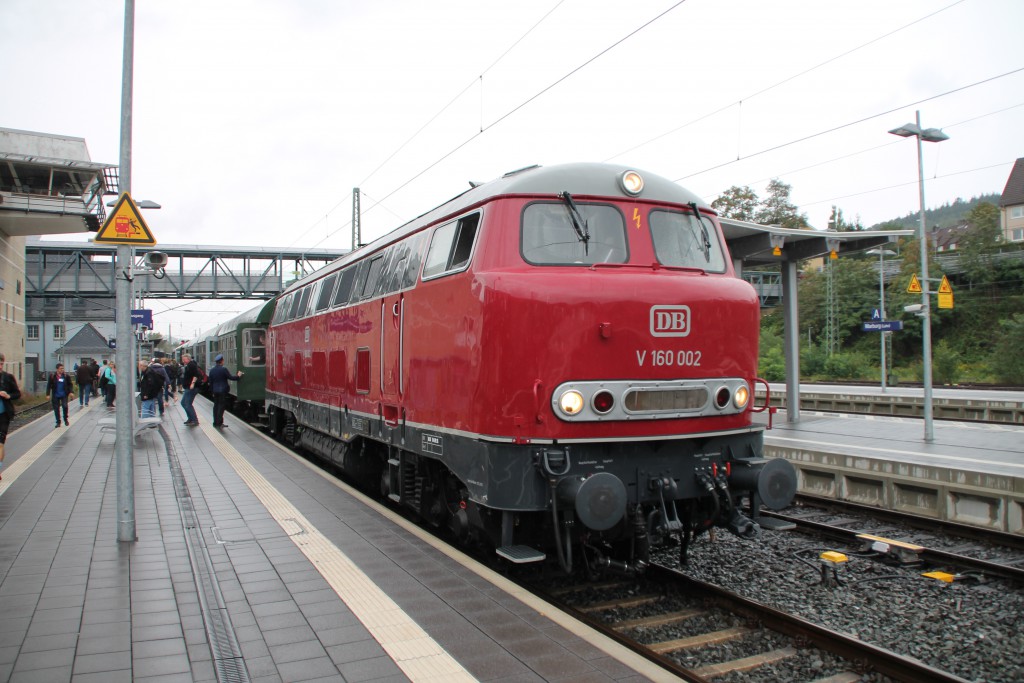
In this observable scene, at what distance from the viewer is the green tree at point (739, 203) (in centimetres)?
4297

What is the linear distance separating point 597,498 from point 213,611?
2.84m

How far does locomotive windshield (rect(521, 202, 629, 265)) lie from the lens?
6449mm

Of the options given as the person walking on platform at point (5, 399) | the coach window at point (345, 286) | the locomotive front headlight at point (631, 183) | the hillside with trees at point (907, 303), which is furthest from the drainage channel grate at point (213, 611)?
the hillside with trees at point (907, 303)

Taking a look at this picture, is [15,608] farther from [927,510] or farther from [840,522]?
[927,510]

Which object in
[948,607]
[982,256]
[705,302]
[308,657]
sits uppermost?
[982,256]

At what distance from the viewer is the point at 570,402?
5.97 meters

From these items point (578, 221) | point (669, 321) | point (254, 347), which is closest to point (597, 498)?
point (669, 321)

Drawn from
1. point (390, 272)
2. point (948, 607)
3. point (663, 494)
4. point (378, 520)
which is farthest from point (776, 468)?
point (390, 272)

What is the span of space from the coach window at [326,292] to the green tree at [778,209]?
35.8 meters

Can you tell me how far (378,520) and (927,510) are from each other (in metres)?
7.53

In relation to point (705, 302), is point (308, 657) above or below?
below

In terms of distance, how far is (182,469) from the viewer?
1190 centimetres

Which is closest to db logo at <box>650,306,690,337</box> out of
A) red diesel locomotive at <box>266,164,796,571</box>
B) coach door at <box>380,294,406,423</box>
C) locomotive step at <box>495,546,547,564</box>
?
red diesel locomotive at <box>266,164,796,571</box>

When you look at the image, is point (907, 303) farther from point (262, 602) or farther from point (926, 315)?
point (262, 602)
